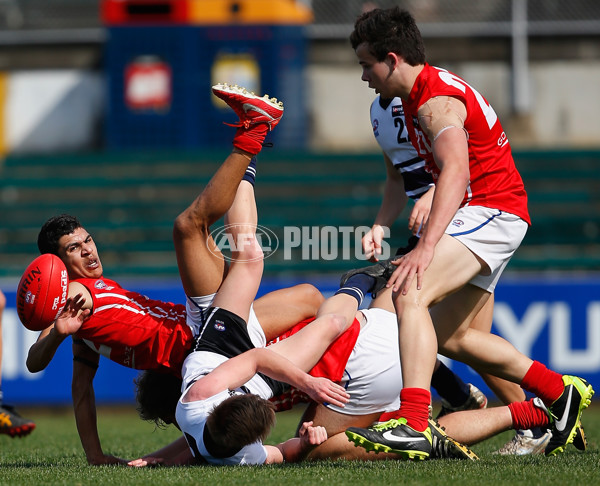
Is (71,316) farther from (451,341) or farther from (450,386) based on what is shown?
(450,386)

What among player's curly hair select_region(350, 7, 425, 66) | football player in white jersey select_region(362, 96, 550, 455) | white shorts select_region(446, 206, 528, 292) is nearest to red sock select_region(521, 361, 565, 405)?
football player in white jersey select_region(362, 96, 550, 455)

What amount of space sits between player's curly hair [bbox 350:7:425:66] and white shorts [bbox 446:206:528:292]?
0.73 metres

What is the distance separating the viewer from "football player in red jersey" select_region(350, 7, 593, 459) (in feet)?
12.4

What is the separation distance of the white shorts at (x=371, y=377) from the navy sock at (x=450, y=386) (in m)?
0.59

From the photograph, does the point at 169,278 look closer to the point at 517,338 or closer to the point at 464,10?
the point at 517,338

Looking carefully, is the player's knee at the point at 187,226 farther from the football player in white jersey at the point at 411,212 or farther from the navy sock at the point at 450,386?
the navy sock at the point at 450,386

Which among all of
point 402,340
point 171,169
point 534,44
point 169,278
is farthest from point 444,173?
point 534,44

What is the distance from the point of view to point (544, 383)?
14.5 feet

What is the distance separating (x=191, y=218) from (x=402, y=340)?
4.00 ft

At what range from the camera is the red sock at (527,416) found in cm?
437

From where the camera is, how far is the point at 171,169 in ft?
36.3

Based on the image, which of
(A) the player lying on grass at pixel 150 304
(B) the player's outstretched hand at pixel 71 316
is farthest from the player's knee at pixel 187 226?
(B) the player's outstretched hand at pixel 71 316

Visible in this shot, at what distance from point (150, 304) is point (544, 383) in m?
1.98

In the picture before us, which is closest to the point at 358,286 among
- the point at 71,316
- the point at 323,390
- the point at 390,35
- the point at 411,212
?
the point at 411,212
